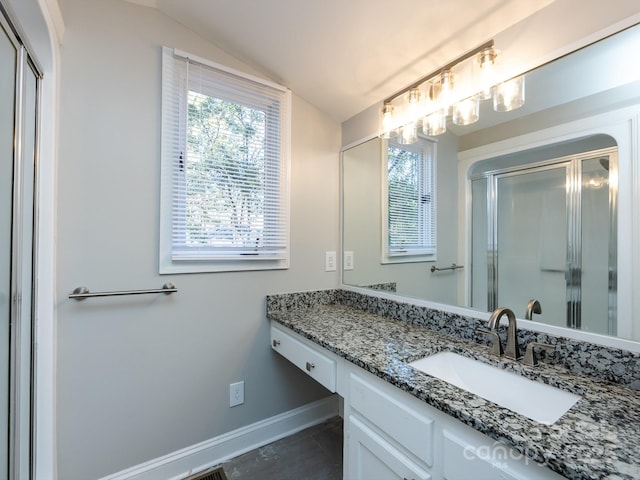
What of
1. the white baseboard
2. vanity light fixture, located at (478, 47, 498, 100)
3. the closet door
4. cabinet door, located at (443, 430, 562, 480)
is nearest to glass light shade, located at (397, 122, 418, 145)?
vanity light fixture, located at (478, 47, 498, 100)

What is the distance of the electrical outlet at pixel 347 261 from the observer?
1982 millimetres

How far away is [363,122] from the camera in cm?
186

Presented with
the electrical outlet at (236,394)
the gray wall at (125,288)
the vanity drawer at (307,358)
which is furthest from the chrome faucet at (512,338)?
the electrical outlet at (236,394)

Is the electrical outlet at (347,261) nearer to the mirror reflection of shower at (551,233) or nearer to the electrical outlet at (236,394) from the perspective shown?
the mirror reflection of shower at (551,233)

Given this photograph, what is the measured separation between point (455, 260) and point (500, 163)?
0.48 metres

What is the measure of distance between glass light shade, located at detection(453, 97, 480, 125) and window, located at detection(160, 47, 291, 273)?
Answer: 93 cm

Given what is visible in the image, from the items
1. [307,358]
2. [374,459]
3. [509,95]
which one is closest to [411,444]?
[374,459]

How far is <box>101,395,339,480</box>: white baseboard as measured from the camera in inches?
56.8

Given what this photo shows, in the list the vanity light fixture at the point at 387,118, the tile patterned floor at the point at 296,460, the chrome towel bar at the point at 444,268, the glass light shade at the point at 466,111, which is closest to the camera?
the glass light shade at the point at 466,111

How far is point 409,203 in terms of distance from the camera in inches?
67.5

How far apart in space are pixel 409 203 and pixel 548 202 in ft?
2.29

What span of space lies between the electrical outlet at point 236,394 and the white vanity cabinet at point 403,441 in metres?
0.60

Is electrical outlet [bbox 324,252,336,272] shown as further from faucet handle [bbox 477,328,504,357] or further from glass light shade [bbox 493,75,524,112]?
glass light shade [bbox 493,75,524,112]

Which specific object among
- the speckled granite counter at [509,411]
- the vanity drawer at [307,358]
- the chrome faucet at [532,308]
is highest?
the chrome faucet at [532,308]
